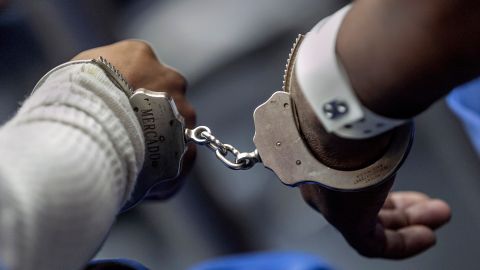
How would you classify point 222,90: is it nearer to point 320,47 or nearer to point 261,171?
point 261,171

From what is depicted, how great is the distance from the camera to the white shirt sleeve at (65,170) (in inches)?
12.2

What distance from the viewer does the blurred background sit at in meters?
0.96

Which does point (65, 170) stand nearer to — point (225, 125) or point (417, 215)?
point (417, 215)

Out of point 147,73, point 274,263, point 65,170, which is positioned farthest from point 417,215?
point 65,170

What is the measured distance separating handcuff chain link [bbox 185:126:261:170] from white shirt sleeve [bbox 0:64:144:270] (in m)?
0.06

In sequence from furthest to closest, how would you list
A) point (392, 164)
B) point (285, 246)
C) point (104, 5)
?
1. point (104, 5)
2. point (285, 246)
3. point (392, 164)

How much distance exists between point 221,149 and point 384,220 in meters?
0.19

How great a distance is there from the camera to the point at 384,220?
1.96 feet

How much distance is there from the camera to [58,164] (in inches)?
13.4

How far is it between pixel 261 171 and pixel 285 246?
0.40 ft

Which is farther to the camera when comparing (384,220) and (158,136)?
(384,220)

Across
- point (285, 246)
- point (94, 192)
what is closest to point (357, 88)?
point (94, 192)

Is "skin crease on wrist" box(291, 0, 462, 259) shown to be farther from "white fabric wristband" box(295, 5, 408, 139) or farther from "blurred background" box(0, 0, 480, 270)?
"blurred background" box(0, 0, 480, 270)

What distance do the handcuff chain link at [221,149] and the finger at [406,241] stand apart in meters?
0.16
